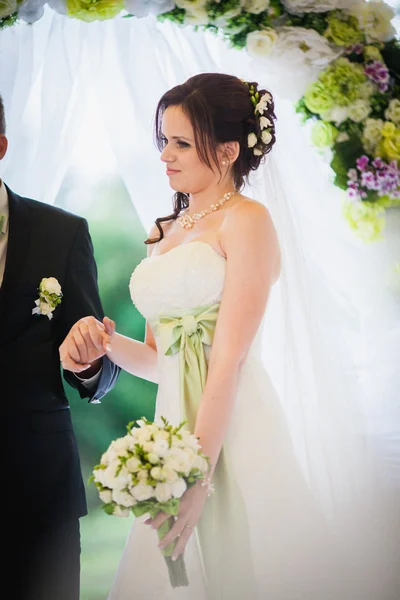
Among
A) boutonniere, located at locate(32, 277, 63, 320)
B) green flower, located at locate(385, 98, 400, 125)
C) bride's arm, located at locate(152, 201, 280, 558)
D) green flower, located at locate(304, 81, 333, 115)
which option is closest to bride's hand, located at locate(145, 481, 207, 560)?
bride's arm, located at locate(152, 201, 280, 558)

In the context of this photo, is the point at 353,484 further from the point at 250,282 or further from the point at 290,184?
the point at 290,184

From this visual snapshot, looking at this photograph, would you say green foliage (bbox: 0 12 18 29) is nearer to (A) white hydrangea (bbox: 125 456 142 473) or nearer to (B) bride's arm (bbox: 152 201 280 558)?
(B) bride's arm (bbox: 152 201 280 558)

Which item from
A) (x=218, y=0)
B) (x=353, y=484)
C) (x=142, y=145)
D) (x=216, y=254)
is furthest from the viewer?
(x=142, y=145)

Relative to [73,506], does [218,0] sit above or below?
above

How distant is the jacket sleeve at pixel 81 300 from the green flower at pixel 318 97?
3.38ft

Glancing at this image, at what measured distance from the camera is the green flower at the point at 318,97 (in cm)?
304

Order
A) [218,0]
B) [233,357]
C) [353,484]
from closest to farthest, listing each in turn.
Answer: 1. [233,357]
2. [353,484]
3. [218,0]

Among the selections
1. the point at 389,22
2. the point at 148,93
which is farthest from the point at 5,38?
the point at 389,22

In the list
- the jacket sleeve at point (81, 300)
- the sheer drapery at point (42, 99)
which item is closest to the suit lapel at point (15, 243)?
the jacket sleeve at point (81, 300)

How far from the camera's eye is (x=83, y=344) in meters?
2.36

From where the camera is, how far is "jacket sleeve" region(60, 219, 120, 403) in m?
2.64

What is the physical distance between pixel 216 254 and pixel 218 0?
1.09 m

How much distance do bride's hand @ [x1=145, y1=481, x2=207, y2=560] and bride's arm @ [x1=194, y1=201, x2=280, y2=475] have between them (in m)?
0.09

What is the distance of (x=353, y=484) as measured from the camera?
273 centimetres
